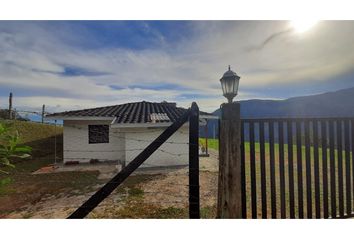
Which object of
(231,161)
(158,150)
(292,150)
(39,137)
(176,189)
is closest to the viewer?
(231,161)

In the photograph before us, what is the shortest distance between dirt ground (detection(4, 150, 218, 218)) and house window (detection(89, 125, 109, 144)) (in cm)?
409

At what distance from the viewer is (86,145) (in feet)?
31.5

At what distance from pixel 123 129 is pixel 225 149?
7297 mm

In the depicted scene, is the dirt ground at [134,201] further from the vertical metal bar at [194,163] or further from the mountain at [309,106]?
the mountain at [309,106]

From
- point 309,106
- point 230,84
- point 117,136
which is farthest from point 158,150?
point 309,106

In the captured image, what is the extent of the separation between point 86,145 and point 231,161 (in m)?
9.23

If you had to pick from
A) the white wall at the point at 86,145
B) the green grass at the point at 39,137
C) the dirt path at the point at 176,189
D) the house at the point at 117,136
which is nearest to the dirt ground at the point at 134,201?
the dirt path at the point at 176,189

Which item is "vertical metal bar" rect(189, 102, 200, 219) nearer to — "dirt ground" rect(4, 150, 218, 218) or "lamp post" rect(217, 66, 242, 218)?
"lamp post" rect(217, 66, 242, 218)

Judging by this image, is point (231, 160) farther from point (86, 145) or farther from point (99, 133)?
point (86, 145)

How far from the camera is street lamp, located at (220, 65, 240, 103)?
2.26 metres

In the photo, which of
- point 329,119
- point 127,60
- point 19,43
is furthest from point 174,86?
point 329,119

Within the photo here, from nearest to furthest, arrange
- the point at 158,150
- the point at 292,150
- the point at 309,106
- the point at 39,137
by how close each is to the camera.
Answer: the point at 292,150 → the point at 158,150 → the point at 39,137 → the point at 309,106
